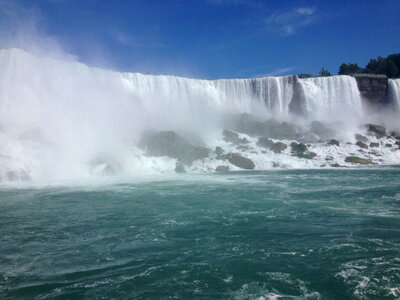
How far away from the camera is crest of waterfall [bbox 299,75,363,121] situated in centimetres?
3359

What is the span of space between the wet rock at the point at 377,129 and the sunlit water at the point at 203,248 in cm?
Answer: 2402

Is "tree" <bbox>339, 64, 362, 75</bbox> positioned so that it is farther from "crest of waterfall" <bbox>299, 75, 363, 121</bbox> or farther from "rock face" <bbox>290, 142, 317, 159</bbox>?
"rock face" <bbox>290, 142, 317, 159</bbox>

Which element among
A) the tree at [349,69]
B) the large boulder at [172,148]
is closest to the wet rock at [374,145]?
the large boulder at [172,148]

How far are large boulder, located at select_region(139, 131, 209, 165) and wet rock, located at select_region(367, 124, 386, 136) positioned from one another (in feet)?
59.5

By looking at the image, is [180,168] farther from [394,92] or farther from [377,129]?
[394,92]

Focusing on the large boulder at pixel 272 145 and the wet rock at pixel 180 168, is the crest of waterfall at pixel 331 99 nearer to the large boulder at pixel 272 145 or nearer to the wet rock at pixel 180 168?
the large boulder at pixel 272 145

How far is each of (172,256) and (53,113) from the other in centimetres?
2000

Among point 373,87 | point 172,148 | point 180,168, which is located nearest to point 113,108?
point 172,148

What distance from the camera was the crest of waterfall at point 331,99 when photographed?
33594mm

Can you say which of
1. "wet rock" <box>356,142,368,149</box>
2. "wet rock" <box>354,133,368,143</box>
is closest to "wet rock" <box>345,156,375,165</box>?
"wet rock" <box>356,142,368,149</box>

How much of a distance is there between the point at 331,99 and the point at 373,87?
5.69 m

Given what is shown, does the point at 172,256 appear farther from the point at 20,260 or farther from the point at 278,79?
the point at 278,79

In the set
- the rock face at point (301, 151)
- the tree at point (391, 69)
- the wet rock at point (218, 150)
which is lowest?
the rock face at point (301, 151)

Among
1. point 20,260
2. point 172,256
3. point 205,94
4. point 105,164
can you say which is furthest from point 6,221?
Result: point 205,94
